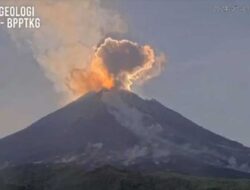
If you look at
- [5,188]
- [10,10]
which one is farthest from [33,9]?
[5,188]

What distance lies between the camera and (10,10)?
82.4 m

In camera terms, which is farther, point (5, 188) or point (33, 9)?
point (5, 188)

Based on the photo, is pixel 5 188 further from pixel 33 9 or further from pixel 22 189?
pixel 33 9

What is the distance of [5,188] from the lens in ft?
637

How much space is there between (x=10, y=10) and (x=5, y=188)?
119m

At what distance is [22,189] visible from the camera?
19950cm

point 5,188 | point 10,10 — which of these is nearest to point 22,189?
point 5,188

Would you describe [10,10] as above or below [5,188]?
below

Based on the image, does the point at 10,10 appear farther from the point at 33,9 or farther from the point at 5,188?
the point at 5,188

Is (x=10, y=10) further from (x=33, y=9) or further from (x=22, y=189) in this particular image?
(x=22, y=189)

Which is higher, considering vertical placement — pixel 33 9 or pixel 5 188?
pixel 5 188

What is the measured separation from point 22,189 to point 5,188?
6769mm

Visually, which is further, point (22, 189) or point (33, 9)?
point (22, 189)

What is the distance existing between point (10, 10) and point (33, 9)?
112 inches
